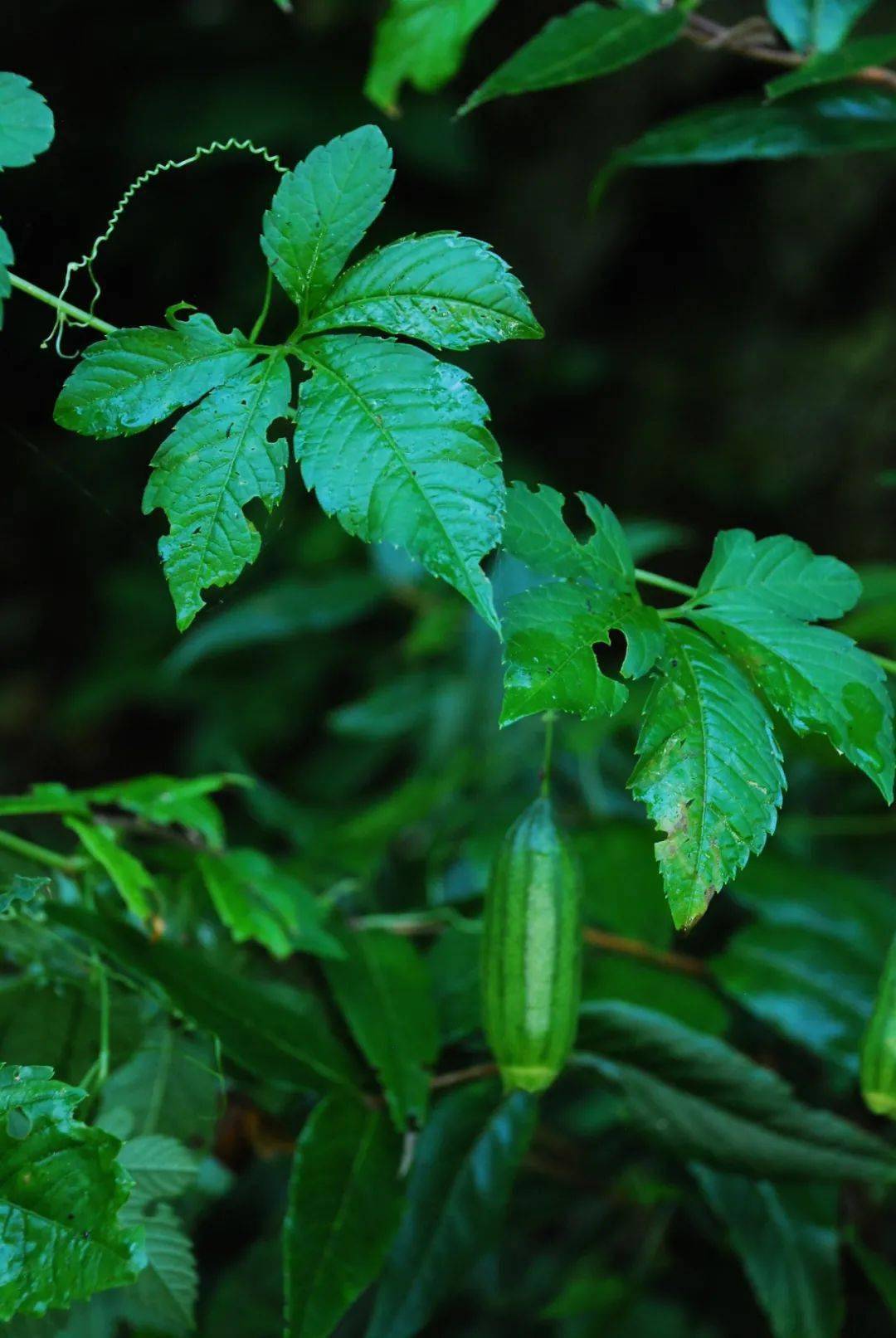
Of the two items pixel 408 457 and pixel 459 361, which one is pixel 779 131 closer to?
pixel 408 457

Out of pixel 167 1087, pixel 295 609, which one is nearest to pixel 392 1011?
pixel 167 1087

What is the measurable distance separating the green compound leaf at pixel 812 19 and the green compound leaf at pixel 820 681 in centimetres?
61

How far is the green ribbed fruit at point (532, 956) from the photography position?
85cm

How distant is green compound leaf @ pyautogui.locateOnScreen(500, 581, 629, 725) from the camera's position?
2.29 feet

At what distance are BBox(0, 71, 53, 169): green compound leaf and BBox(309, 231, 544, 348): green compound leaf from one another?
0.55ft

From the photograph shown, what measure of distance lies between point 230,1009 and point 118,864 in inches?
5.3

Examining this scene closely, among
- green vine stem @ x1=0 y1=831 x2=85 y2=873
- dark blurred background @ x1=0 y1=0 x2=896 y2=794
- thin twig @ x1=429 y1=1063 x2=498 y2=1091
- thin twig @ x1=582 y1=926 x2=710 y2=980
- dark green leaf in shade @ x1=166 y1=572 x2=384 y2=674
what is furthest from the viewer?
dark blurred background @ x1=0 y1=0 x2=896 y2=794

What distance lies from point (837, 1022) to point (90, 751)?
8.82 feet

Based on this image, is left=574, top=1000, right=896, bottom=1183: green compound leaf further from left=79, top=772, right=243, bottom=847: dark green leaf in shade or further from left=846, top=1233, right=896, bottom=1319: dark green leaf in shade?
left=79, top=772, right=243, bottom=847: dark green leaf in shade

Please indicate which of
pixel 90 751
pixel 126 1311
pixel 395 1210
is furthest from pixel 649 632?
pixel 90 751

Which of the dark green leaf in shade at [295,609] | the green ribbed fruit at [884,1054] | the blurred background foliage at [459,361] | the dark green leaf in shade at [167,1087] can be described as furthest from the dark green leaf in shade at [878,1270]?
the dark green leaf in shade at [295,609]

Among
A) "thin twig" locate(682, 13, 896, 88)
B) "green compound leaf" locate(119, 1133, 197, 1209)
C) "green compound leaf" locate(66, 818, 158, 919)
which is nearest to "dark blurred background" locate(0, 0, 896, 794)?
"thin twig" locate(682, 13, 896, 88)

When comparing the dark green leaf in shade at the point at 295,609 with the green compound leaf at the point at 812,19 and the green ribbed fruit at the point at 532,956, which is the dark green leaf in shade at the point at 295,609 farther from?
the green ribbed fruit at the point at 532,956

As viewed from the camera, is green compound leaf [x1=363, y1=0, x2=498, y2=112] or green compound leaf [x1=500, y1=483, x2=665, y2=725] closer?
green compound leaf [x1=500, y1=483, x2=665, y2=725]
